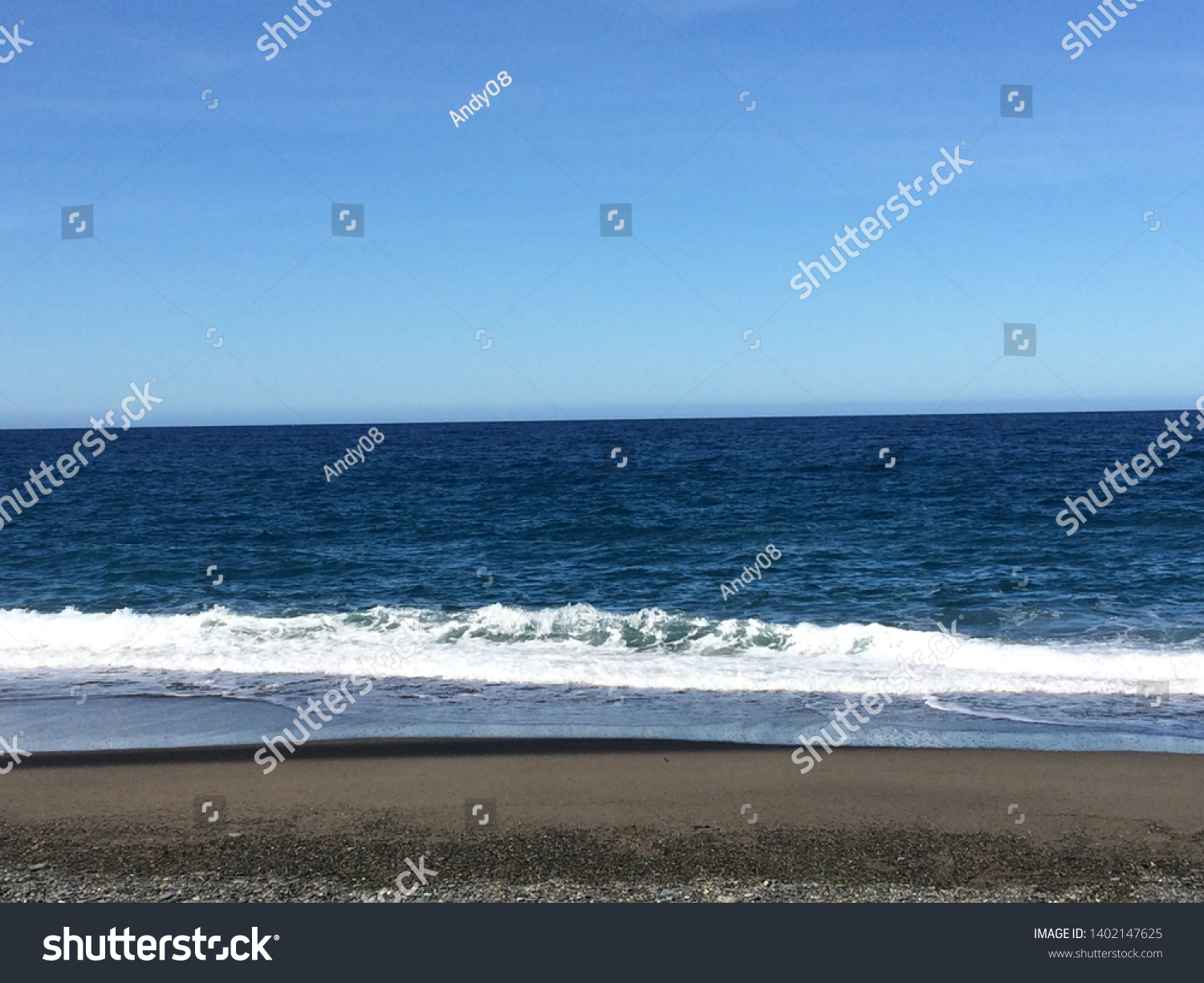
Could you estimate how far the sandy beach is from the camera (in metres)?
6.27

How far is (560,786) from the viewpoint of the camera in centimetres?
822

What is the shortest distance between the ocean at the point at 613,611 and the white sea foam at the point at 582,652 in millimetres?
73

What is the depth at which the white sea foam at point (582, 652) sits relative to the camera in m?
12.9

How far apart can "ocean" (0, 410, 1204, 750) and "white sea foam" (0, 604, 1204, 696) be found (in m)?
0.07

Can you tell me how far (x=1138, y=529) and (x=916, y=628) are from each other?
12453mm
